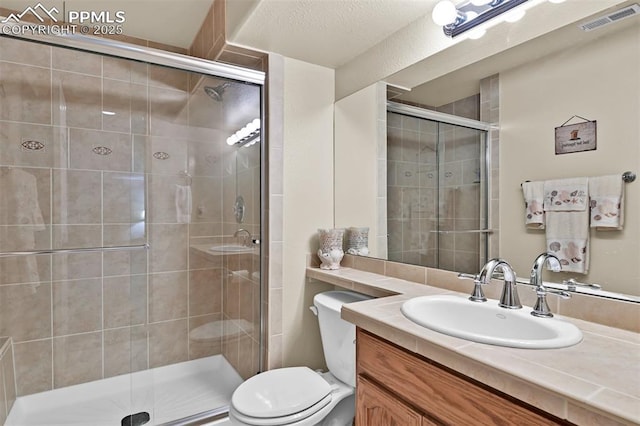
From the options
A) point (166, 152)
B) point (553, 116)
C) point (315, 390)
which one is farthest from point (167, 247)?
point (553, 116)

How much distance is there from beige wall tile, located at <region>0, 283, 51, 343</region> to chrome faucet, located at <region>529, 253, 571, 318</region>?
2500 mm

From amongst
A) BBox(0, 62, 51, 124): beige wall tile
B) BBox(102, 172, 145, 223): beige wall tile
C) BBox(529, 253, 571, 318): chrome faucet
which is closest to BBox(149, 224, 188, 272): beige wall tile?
BBox(102, 172, 145, 223): beige wall tile

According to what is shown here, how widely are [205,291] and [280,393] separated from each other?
1102 mm

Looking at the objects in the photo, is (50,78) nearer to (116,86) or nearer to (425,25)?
(116,86)

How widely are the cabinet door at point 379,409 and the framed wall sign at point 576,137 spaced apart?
98 centimetres

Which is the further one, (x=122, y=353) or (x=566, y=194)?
(x=122, y=353)

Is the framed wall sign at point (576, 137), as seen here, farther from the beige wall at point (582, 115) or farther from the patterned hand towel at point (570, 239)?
the patterned hand towel at point (570, 239)

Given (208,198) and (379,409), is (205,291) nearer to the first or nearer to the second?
(208,198)

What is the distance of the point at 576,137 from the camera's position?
1137 mm

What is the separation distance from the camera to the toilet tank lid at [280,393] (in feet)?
4.45

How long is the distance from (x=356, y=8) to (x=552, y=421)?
63.6 inches

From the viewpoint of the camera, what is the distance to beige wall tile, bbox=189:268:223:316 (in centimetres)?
233

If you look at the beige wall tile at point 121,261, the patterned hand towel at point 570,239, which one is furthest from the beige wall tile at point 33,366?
the patterned hand towel at point 570,239

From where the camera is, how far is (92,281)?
2160 millimetres
